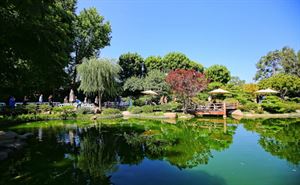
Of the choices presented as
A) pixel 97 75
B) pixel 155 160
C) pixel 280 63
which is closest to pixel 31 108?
pixel 97 75

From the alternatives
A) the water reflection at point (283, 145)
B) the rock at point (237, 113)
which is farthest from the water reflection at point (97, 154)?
the rock at point (237, 113)

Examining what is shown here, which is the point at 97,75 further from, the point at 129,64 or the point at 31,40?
the point at 31,40

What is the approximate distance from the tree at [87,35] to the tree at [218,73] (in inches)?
767

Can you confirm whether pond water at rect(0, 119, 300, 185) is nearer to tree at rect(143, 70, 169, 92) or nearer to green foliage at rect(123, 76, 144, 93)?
tree at rect(143, 70, 169, 92)

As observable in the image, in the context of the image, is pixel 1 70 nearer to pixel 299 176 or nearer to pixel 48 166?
pixel 48 166

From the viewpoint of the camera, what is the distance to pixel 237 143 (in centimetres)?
1104

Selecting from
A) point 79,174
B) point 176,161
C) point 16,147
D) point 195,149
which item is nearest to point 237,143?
point 195,149

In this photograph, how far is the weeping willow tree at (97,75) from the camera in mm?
24109

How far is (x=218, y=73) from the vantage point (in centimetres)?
4134

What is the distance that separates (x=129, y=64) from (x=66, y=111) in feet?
57.9

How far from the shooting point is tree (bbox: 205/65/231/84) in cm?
4106

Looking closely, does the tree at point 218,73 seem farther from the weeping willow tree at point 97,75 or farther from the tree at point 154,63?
the weeping willow tree at point 97,75

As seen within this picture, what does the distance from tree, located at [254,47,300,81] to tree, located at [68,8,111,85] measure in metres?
36.1

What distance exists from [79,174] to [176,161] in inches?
124
